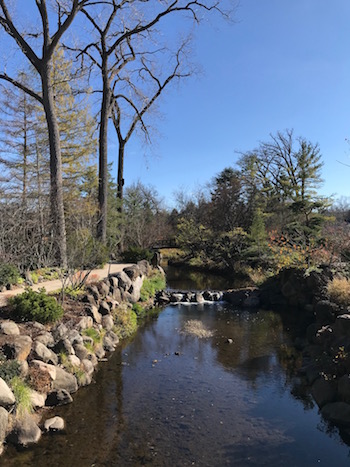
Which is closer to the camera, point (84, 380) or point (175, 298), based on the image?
point (84, 380)

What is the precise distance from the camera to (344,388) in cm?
516

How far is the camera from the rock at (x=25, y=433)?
4168mm

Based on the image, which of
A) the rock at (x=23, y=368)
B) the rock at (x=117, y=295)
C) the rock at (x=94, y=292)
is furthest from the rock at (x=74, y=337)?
the rock at (x=117, y=295)

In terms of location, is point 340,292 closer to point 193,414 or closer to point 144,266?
point 193,414

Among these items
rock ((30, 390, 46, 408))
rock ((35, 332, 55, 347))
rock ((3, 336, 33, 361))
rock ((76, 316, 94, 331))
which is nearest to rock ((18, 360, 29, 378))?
rock ((3, 336, 33, 361))

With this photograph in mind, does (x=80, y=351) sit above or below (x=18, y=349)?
below

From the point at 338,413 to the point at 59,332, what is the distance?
4.57 m

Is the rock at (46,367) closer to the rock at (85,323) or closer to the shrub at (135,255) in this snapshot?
the rock at (85,323)

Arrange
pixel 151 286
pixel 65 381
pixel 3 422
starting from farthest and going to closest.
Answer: pixel 151 286 < pixel 65 381 < pixel 3 422

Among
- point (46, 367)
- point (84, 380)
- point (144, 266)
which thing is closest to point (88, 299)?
point (84, 380)

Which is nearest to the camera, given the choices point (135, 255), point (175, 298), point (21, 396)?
point (21, 396)

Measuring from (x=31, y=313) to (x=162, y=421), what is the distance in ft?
9.88

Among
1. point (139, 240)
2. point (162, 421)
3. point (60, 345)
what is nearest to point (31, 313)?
point (60, 345)

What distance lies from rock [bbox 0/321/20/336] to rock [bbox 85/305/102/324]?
7.07 feet
